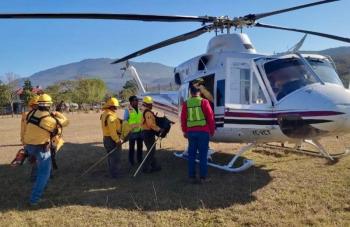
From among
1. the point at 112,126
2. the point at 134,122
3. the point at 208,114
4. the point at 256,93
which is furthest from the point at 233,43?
the point at 112,126

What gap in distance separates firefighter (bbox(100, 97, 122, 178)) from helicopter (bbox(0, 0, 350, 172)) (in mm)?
1939

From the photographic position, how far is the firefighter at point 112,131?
863 cm

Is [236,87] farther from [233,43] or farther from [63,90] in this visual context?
[63,90]

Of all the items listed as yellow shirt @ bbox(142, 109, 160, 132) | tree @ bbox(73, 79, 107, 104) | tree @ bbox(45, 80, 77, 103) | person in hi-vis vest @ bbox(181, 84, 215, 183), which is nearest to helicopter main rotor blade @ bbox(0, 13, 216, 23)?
person in hi-vis vest @ bbox(181, 84, 215, 183)

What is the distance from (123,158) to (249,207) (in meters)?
6.06

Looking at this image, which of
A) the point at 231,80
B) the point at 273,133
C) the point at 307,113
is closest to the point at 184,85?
the point at 231,80

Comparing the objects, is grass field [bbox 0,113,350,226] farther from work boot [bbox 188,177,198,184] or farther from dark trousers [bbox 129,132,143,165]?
dark trousers [bbox 129,132,143,165]

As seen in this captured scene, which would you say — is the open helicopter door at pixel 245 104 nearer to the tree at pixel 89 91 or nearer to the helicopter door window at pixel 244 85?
the helicopter door window at pixel 244 85

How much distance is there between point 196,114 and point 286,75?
6.71 ft

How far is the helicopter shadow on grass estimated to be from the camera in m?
6.90

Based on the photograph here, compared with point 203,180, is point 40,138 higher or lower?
higher

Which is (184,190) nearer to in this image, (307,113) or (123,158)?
(307,113)

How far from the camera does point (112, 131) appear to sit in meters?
8.65

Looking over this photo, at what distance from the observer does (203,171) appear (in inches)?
321
